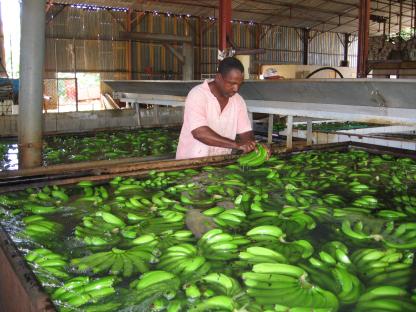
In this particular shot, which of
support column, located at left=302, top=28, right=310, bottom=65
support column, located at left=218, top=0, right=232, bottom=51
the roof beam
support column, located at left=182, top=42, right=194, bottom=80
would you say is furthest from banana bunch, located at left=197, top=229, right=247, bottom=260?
support column, located at left=302, top=28, right=310, bottom=65

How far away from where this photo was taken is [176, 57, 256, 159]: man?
3842mm

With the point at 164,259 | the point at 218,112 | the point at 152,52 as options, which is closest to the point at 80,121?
the point at 218,112

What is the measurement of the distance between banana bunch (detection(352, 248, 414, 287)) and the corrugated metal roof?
17.8 m

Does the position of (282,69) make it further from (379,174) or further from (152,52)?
(379,174)

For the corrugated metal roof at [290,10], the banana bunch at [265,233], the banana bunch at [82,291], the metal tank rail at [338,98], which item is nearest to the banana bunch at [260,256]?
the banana bunch at [265,233]

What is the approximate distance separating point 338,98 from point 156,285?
365 centimetres

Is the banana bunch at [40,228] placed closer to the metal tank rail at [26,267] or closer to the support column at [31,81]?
the metal tank rail at [26,267]

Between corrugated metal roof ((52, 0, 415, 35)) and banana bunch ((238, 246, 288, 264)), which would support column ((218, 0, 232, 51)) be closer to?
banana bunch ((238, 246, 288, 264))

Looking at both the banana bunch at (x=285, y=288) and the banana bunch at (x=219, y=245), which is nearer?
the banana bunch at (x=285, y=288)

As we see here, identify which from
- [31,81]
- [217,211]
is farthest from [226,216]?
[31,81]

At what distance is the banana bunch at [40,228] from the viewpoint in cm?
232

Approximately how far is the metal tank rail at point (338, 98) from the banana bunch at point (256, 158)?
77 centimetres

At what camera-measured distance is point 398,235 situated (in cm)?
239

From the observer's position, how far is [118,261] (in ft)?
6.57
